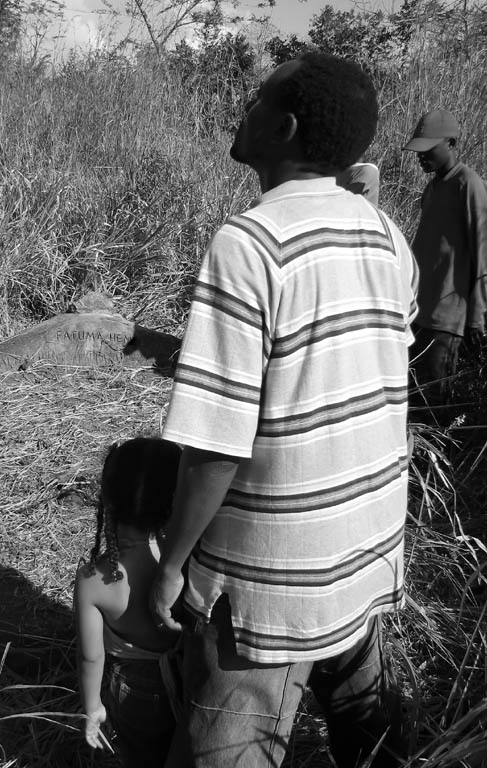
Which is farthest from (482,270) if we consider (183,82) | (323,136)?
(183,82)


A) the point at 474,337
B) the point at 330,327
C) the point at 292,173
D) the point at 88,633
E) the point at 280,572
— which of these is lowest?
the point at 474,337

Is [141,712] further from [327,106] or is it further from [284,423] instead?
[327,106]

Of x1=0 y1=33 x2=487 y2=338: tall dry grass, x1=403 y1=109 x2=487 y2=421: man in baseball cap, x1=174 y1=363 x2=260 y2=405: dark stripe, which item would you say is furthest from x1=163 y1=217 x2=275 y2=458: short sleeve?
x1=0 y1=33 x2=487 y2=338: tall dry grass

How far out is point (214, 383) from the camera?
116 centimetres

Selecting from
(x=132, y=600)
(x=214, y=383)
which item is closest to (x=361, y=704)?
(x=132, y=600)

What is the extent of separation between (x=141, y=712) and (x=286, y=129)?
3.95 ft

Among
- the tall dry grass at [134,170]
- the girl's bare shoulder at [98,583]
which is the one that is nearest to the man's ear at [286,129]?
the girl's bare shoulder at [98,583]

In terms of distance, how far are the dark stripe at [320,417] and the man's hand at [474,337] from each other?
2.85m

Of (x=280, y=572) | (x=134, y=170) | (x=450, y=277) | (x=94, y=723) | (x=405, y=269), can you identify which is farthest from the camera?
(x=134, y=170)

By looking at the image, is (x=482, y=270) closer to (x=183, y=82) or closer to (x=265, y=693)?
(x=265, y=693)

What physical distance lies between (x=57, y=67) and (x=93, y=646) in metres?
6.79

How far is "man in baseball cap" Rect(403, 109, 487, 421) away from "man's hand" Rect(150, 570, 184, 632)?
272 centimetres

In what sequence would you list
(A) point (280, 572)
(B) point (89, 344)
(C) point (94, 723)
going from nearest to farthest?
1. (A) point (280, 572)
2. (C) point (94, 723)
3. (B) point (89, 344)

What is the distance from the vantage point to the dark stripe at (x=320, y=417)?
3.97 ft
